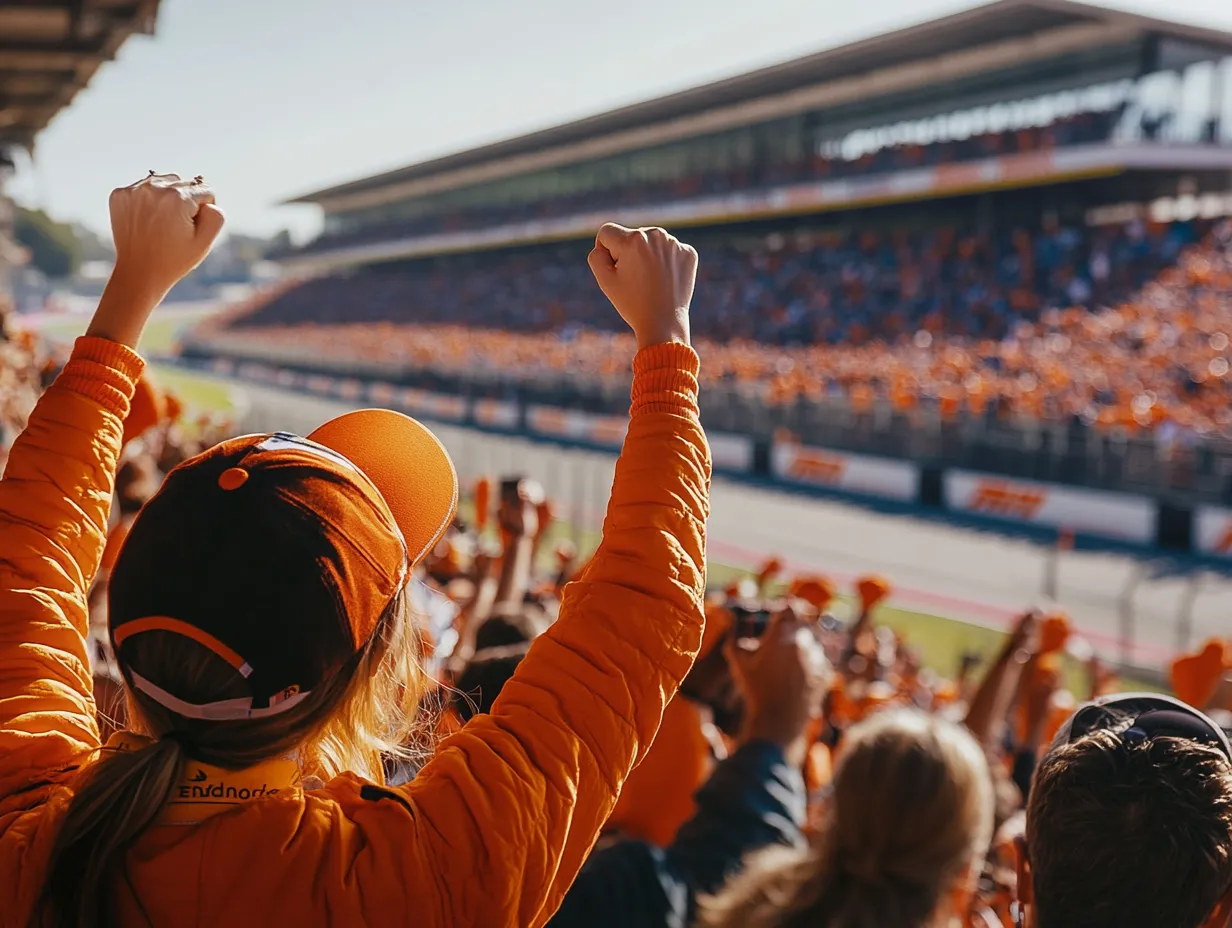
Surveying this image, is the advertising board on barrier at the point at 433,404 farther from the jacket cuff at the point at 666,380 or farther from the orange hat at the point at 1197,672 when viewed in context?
the jacket cuff at the point at 666,380

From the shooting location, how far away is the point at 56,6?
570 cm

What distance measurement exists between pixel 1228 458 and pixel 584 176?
3749 cm

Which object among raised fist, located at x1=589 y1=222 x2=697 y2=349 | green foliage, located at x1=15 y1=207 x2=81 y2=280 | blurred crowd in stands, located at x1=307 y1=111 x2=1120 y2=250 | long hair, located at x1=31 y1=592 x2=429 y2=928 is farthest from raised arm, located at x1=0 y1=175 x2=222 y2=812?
green foliage, located at x1=15 y1=207 x2=81 y2=280

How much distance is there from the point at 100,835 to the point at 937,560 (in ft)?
48.2

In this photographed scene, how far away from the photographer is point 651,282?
1.31 meters

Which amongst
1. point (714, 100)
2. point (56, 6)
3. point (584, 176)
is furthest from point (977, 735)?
point (584, 176)

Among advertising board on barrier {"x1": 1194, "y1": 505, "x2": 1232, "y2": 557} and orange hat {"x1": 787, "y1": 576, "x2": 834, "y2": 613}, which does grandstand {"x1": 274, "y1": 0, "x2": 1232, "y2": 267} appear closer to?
advertising board on barrier {"x1": 1194, "y1": 505, "x2": 1232, "y2": 557}

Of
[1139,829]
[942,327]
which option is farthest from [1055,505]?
[1139,829]

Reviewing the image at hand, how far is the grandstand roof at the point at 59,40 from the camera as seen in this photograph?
568 cm

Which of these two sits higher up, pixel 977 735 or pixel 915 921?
pixel 915 921

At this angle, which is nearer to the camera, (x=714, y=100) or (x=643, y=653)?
(x=643, y=653)

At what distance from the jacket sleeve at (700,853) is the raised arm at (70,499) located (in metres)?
0.90

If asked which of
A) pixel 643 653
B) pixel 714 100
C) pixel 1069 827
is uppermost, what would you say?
pixel 714 100

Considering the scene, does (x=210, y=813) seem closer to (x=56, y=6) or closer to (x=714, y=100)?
(x=56, y=6)
